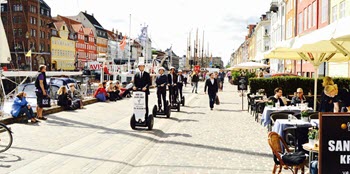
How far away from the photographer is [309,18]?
38594 millimetres

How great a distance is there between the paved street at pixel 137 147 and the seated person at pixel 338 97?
187 centimetres

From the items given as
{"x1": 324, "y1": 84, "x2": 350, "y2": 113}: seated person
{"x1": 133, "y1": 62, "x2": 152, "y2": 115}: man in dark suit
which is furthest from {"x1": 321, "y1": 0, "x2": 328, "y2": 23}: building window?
{"x1": 324, "y1": 84, "x2": 350, "y2": 113}: seated person

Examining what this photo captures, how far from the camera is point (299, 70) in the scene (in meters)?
42.7

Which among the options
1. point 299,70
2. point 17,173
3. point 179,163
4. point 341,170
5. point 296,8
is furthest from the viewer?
point 296,8

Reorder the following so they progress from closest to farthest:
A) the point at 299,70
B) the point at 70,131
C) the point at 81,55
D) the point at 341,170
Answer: the point at 341,170
the point at 70,131
the point at 299,70
the point at 81,55

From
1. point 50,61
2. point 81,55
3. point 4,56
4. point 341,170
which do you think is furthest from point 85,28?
point 341,170

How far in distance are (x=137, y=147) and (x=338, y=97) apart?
16.2 ft

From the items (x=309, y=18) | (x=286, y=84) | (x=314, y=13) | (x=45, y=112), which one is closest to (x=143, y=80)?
(x=45, y=112)

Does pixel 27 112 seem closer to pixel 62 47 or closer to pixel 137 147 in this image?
pixel 137 147

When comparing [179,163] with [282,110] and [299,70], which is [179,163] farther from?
[299,70]

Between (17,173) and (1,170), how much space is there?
0.43m

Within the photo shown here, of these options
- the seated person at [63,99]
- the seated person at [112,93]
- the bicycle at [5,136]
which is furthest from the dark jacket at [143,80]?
the seated person at [112,93]

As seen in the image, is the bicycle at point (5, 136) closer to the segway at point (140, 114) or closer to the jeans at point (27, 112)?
the segway at point (140, 114)

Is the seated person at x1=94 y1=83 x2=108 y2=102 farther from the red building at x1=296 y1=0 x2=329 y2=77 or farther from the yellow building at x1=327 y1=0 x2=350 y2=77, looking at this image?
the red building at x1=296 y1=0 x2=329 y2=77
